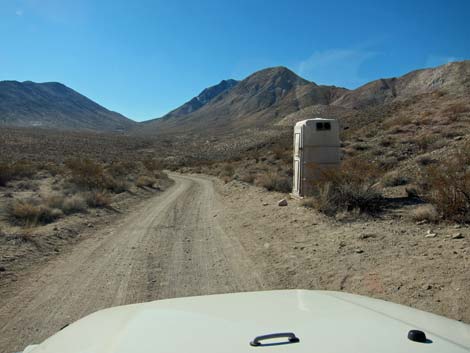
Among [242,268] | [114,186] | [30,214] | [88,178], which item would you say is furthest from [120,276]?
[88,178]

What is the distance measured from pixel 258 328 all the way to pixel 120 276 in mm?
4974

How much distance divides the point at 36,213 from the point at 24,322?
7.96m

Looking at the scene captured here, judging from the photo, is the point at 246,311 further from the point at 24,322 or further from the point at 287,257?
the point at 287,257

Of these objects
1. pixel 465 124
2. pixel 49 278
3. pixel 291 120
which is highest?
pixel 291 120

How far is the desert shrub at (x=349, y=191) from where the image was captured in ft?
33.8

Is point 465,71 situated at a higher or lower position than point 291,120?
higher

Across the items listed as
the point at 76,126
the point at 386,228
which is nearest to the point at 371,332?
the point at 386,228

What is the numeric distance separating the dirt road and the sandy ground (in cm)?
2

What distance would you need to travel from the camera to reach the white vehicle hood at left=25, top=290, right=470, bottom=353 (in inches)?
81.0

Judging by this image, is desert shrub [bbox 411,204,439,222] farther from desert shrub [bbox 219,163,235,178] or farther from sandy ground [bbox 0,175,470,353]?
desert shrub [bbox 219,163,235,178]

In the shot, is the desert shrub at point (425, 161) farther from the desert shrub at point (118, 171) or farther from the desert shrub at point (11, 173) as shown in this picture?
the desert shrub at point (11, 173)

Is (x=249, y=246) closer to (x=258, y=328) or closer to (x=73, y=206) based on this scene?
(x=258, y=328)

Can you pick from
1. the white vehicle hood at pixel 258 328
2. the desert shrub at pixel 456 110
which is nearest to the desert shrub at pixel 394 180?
the white vehicle hood at pixel 258 328

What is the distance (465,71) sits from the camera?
4126 inches
